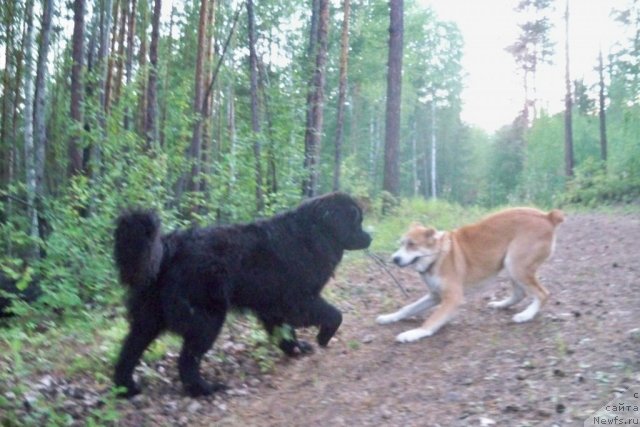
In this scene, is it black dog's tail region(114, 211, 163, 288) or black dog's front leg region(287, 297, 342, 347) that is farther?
black dog's front leg region(287, 297, 342, 347)

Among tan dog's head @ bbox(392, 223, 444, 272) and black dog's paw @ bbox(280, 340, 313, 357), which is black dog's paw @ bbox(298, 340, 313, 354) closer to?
black dog's paw @ bbox(280, 340, 313, 357)

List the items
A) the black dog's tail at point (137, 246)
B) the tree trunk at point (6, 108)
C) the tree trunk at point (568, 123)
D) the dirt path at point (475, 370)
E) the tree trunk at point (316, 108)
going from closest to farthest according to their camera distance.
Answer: the dirt path at point (475, 370) < the black dog's tail at point (137, 246) < the tree trunk at point (316, 108) < the tree trunk at point (6, 108) < the tree trunk at point (568, 123)

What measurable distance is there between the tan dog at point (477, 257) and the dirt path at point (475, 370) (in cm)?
→ 18

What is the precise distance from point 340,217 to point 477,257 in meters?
1.54

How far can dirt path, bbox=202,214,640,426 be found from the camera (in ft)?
14.6

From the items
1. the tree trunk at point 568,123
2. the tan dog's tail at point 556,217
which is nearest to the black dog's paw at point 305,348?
the tan dog's tail at point 556,217

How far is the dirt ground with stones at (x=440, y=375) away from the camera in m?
4.52

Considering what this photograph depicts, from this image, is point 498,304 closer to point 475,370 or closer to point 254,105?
point 475,370

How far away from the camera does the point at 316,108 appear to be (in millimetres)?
15375

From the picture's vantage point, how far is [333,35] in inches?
1027

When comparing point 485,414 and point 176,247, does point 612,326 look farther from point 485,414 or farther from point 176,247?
point 176,247

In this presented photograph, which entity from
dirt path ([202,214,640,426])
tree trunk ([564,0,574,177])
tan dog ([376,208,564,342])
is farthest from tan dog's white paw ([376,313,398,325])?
tree trunk ([564,0,574,177])

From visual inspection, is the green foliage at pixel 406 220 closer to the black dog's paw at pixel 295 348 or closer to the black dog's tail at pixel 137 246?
the black dog's paw at pixel 295 348

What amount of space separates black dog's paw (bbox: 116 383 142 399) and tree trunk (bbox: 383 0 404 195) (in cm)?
1516
